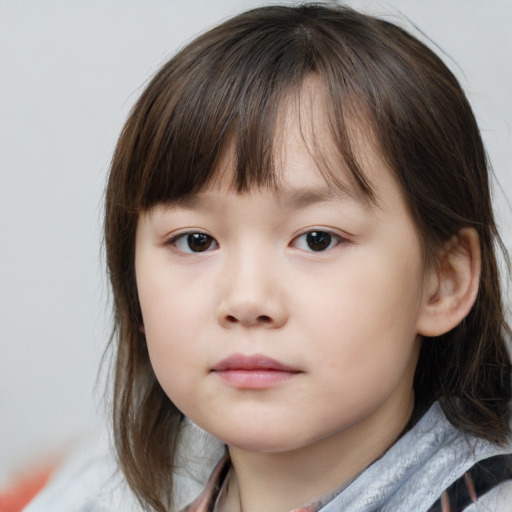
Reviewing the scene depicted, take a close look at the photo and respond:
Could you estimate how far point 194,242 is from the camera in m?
1.14

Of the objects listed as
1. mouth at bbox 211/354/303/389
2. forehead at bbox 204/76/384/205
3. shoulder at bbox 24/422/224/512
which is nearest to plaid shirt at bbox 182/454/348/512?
shoulder at bbox 24/422/224/512

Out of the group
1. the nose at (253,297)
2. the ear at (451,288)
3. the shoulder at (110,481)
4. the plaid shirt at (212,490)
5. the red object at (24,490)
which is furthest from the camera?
the red object at (24,490)

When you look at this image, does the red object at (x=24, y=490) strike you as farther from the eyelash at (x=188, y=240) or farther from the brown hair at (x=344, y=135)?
the eyelash at (x=188, y=240)

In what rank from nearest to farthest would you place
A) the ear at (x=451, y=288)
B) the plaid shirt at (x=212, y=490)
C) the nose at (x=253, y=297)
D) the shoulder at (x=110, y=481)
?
1. the nose at (x=253, y=297)
2. the ear at (x=451, y=288)
3. the plaid shirt at (x=212, y=490)
4. the shoulder at (x=110, y=481)

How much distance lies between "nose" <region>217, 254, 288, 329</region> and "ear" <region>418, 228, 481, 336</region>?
0.23 m

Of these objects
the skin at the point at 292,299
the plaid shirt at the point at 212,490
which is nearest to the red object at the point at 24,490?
the plaid shirt at the point at 212,490

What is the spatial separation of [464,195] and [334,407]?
321 mm

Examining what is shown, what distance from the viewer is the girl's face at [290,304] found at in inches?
41.7

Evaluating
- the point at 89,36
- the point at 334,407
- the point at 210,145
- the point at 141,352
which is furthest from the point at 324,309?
the point at 89,36

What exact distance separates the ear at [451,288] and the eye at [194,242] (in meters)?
0.27

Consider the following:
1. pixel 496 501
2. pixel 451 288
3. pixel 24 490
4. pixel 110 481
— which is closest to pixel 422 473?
pixel 496 501

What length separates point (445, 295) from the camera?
3.98 feet

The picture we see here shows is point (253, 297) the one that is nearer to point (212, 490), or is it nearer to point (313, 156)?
point (313, 156)

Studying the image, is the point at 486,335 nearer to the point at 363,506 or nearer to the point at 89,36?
the point at 363,506
